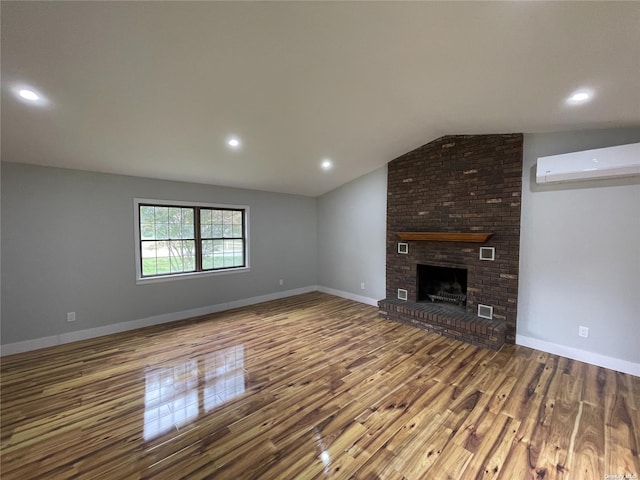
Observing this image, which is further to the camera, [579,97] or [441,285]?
[441,285]

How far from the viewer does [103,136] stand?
2.88 metres

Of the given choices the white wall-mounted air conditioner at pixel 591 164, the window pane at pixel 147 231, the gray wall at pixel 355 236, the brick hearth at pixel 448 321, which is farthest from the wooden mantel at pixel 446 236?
the window pane at pixel 147 231

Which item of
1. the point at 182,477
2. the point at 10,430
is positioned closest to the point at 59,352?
the point at 10,430

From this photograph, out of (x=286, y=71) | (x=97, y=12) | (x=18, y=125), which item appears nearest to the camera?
(x=97, y=12)

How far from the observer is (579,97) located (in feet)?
7.57

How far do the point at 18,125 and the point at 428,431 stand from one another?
15.0ft

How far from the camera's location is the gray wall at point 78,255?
3.17 metres

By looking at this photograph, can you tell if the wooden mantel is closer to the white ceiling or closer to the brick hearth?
the brick hearth

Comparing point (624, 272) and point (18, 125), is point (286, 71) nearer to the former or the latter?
point (18, 125)

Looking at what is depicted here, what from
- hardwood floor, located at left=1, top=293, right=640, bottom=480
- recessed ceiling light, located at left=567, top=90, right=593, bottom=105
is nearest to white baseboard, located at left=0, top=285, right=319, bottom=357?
hardwood floor, located at left=1, top=293, right=640, bottom=480

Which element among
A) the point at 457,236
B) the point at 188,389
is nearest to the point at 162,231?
the point at 188,389

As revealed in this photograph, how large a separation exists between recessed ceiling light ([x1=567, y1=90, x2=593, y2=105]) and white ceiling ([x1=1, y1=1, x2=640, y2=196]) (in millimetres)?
69

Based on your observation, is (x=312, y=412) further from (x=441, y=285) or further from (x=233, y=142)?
(x=441, y=285)

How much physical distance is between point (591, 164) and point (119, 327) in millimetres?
6280
